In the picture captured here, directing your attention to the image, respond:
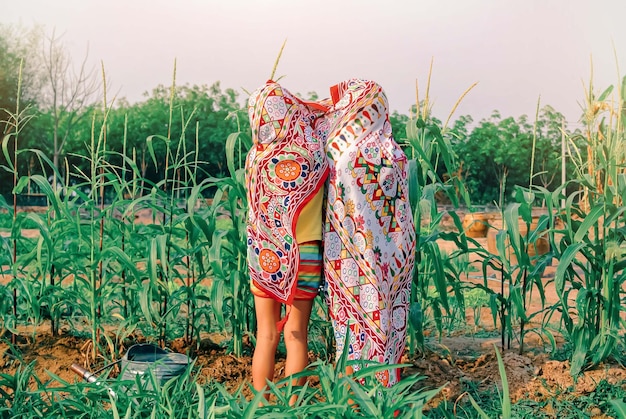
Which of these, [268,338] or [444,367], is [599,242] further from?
[268,338]

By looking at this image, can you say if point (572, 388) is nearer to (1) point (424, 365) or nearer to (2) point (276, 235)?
(1) point (424, 365)

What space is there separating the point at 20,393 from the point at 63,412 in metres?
0.35

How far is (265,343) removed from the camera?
2.67m

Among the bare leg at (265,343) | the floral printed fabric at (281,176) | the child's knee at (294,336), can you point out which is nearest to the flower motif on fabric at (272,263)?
the floral printed fabric at (281,176)

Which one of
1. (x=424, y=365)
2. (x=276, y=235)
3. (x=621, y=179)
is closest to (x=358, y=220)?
(x=276, y=235)

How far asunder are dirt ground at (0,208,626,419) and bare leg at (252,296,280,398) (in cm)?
31

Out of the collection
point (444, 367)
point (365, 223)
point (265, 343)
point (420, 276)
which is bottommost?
point (444, 367)

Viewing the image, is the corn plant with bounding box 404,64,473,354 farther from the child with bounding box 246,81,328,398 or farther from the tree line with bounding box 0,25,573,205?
the tree line with bounding box 0,25,573,205

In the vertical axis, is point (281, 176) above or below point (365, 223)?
above

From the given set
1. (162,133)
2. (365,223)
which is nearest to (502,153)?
(162,133)

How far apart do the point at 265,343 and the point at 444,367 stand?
1.12 metres

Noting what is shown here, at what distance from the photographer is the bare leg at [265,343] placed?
2672 millimetres

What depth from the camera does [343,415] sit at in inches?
76.6

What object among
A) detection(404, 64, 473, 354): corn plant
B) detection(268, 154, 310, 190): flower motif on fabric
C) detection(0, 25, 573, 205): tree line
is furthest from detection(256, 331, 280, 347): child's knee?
detection(0, 25, 573, 205): tree line
